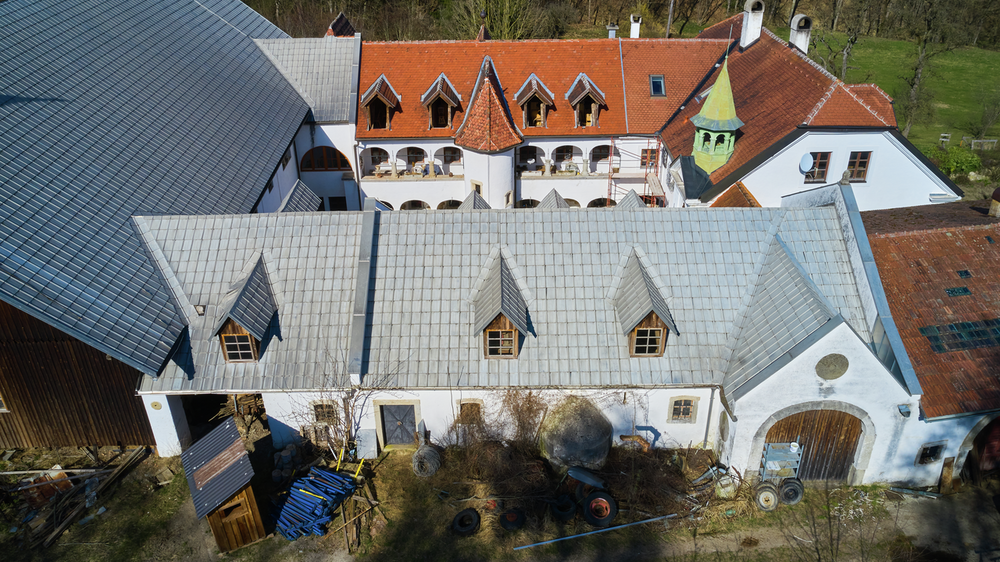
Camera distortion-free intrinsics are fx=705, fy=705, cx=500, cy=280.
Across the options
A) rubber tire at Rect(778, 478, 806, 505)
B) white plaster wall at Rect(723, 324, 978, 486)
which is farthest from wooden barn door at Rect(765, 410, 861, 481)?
rubber tire at Rect(778, 478, 806, 505)

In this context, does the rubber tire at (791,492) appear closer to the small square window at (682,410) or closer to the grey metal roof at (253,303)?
the small square window at (682,410)

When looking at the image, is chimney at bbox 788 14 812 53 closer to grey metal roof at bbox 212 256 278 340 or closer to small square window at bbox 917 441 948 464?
small square window at bbox 917 441 948 464

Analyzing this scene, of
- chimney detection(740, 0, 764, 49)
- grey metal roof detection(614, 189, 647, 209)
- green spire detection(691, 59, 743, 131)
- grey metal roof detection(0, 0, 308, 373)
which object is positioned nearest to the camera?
grey metal roof detection(0, 0, 308, 373)

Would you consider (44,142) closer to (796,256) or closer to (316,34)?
(796,256)

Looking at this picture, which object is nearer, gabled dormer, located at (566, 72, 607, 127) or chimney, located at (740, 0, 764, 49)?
chimney, located at (740, 0, 764, 49)

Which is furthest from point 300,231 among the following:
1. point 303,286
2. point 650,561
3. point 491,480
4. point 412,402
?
point 650,561

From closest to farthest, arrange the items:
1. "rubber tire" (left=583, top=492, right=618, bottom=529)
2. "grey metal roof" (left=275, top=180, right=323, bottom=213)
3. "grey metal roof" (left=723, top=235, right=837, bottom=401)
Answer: "grey metal roof" (left=723, top=235, right=837, bottom=401)
"rubber tire" (left=583, top=492, right=618, bottom=529)
"grey metal roof" (left=275, top=180, right=323, bottom=213)

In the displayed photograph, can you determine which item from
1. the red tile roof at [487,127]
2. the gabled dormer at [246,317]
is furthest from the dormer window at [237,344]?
the red tile roof at [487,127]
